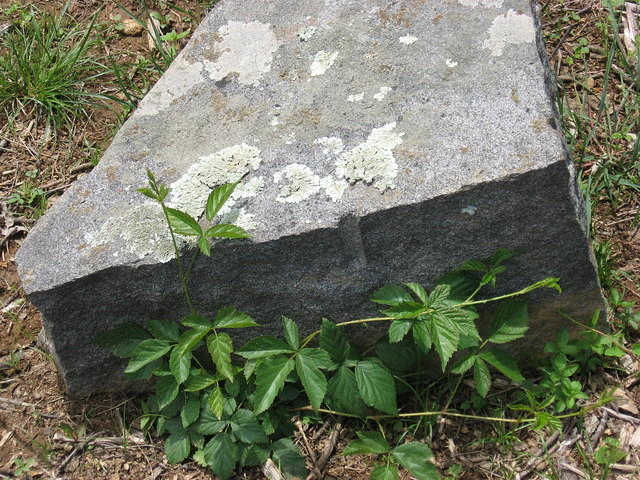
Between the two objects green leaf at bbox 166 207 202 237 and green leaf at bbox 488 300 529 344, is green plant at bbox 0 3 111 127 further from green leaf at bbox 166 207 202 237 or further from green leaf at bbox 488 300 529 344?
green leaf at bbox 488 300 529 344

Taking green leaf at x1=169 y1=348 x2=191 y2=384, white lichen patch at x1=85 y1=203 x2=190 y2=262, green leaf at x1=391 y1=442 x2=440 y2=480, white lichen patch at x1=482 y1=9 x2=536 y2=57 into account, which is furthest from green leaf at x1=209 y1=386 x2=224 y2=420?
white lichen patch at x1=482 y1=9 x2=536 y2=57

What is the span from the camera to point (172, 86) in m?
2.58

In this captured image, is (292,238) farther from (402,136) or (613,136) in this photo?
(613,136)

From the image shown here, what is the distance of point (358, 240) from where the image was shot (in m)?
2.18

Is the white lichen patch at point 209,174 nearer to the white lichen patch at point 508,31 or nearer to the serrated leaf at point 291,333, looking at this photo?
the serrated leaf at point 291,333

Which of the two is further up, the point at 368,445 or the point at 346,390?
the point at 346,390

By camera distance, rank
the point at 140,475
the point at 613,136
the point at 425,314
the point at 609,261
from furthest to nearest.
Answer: the point at 613,136, the point at 609,261, the point at 140,475, the point at 425,314

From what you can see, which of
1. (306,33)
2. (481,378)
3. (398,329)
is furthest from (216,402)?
(306,33)

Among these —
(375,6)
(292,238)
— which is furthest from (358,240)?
(375,6)

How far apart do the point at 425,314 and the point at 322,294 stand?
0.36m

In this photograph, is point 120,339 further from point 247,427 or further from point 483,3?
point 483,3

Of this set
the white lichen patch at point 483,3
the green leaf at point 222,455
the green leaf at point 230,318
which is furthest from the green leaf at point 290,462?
the white lichen patch at point 483,3

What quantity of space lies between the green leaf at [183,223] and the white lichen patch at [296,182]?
11.2 inches

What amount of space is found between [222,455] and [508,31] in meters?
1.74
